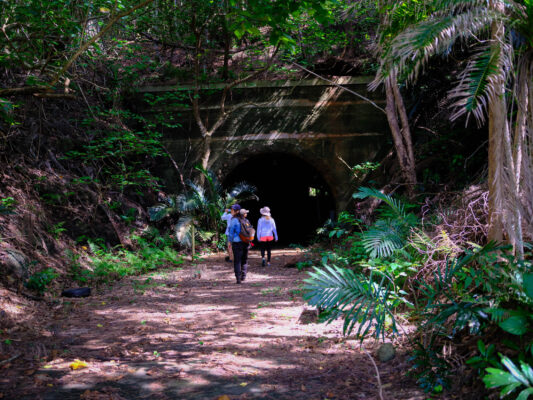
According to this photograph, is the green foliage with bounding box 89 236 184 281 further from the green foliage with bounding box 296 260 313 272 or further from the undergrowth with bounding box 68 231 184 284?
the green foliage with bounding box 296 260 313 272

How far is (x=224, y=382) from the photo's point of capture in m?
3.36

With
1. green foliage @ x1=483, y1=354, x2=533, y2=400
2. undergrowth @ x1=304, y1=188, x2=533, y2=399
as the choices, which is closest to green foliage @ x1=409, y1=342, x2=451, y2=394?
undergrowth @ x1=304, y1=188, x2=533, y2=399

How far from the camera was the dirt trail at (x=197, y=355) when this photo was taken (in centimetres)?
319

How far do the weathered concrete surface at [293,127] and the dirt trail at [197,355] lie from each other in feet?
23.6

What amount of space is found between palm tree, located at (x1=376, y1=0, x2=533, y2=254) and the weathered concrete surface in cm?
889

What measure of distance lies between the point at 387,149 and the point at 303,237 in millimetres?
8610

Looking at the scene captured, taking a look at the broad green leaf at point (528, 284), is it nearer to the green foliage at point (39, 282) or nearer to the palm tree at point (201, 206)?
the green foliage at point (39, 282)

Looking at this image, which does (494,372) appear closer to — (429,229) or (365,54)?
(429,229)

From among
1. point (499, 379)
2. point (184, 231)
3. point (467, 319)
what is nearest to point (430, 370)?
point (467, 319)

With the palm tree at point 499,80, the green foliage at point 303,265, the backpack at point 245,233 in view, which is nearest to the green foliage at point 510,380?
the palm tree at point 499,80

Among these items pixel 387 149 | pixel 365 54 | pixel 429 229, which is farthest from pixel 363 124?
pixel 429 229

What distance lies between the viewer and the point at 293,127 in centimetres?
1323

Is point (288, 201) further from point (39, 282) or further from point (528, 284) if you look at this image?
point (528, 284)

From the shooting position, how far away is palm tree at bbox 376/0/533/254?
12.5 feet
